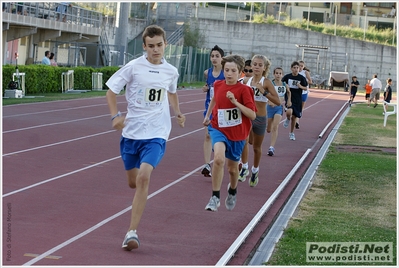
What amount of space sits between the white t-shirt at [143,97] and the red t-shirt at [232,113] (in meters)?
1.58

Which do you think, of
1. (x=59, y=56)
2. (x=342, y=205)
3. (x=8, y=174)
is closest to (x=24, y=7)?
(x=59, y=56)

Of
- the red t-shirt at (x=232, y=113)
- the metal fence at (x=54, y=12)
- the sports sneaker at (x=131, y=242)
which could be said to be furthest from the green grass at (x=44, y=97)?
the sports sneaker at (x=131, y=242)

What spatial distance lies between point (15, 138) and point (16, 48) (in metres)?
25.2

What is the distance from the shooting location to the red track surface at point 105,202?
709 centimetres

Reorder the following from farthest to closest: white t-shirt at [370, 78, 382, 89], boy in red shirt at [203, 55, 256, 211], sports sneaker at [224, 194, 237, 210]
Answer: white t-shirt at [370, 78, 382, 89]
sports sneaker at [224, 194, 237, 210]
boy in red shirt at [203, 55, 256, 211]

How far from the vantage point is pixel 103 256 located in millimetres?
6852

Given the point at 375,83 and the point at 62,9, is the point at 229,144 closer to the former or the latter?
the point at 375,83

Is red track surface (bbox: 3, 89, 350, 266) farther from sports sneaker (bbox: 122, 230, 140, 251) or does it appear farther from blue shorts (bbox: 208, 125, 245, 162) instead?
blue shorts (bbox: 208, 125, 245, 162)

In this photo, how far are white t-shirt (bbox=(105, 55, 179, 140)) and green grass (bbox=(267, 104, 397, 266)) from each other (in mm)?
1687

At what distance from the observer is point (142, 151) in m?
7.59

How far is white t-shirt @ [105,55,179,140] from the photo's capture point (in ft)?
24.8

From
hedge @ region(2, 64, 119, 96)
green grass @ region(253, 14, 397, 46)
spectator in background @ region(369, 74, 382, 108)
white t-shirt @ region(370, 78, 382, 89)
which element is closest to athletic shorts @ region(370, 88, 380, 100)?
spectator in background @ region(369, 74, 382, 108)

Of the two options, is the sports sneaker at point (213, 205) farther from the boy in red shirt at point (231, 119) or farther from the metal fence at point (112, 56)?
the metal fence at point (112, 56)

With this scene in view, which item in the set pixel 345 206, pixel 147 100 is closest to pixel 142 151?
pixel 147 100
